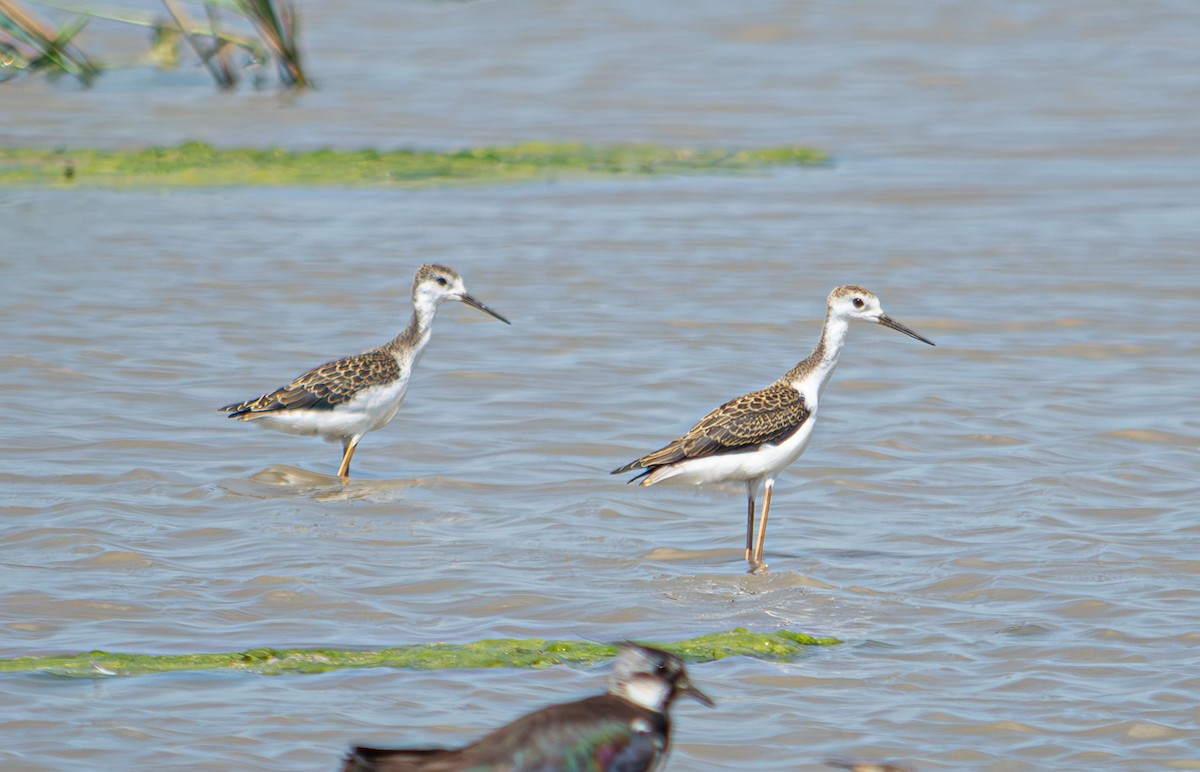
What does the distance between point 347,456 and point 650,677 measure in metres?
4.96

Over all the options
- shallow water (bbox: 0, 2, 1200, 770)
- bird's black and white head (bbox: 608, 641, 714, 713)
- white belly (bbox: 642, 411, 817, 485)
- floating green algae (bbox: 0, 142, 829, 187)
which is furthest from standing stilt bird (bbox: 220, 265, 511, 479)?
floating green algae (bbox: 0, 142, 829, 187)

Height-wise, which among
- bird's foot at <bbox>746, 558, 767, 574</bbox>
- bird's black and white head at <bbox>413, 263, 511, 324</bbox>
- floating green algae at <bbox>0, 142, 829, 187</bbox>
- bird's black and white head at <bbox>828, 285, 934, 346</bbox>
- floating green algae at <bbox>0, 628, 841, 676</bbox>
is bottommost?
floating green algae at <bbox>0, 628, 841, 676</bbox>

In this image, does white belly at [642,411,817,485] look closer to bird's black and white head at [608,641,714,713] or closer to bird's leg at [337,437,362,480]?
bird's leg at [337,437,362,480]

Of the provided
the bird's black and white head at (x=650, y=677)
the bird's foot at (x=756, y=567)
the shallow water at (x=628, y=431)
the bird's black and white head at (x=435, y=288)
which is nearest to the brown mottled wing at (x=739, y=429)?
the shallow water at (x=628, y=431)

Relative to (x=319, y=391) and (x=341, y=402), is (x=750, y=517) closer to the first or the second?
(x=341, y=402)

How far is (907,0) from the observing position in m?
25.2

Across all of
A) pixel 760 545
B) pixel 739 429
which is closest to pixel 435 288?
pixel 739 429

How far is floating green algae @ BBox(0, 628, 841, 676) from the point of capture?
6094 mm

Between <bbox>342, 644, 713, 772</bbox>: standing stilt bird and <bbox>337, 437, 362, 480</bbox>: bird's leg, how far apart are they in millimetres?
4744

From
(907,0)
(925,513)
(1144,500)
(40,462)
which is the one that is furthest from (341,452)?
(907,0)

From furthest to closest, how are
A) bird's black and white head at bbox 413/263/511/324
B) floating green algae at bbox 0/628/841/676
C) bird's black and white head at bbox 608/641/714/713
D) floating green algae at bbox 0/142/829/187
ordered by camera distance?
floating green algae at bbox 0/142/829/187 → bird's black and white head at bbox 413/263/511/324 → floating green algae at bbox 0/628/841/676 → bird's black and white head at bbox 608/641/714/713

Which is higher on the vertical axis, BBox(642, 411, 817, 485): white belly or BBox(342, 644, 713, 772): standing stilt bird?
BBox(642, 411, 817, 485): white belly

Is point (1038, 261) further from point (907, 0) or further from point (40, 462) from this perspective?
point (907, 0)

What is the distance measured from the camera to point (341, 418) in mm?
9070
